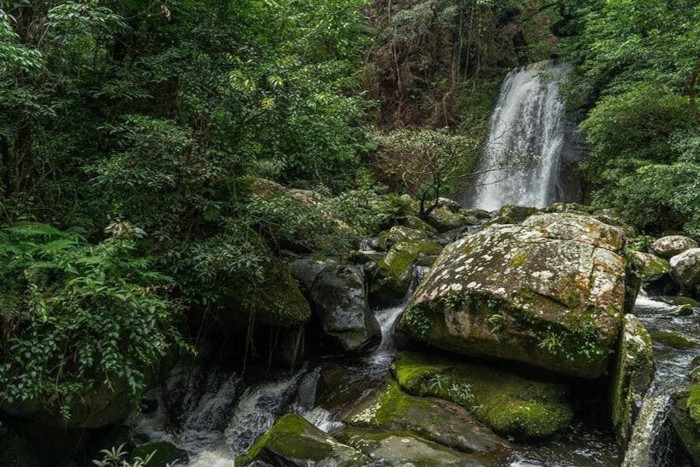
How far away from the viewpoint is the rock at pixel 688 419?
13.9 feet

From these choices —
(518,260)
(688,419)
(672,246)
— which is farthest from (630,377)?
(672,246)

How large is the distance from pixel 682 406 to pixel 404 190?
15414mm

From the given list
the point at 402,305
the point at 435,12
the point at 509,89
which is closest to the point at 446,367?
the point at 402,305

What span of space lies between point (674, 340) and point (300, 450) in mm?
5405

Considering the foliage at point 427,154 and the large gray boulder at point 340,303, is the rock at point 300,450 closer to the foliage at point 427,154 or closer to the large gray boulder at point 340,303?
the large gray boulder at point 340,303

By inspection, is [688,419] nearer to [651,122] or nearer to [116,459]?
[116,459]

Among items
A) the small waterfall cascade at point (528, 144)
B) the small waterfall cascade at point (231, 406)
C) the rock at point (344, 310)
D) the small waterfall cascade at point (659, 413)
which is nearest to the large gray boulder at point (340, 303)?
the rock at point (344, 310)

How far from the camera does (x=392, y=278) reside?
894cm

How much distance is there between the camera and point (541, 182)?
18.1 meters

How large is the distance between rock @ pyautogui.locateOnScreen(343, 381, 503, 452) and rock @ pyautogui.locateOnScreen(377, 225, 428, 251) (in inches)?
212

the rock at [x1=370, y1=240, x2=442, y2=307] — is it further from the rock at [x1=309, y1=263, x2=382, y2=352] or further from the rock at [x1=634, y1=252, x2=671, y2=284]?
the rock at [x1=634, y1=252, x2=671, y2=284]

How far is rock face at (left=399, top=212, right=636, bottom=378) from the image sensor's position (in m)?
5.49

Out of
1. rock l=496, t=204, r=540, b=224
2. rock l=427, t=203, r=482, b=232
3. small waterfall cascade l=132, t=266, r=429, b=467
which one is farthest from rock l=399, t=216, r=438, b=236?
small waterfall cascade l=132, t=266, r=429, b=467

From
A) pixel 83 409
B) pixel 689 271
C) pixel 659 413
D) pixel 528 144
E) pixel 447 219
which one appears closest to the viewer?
pixel 659 413
